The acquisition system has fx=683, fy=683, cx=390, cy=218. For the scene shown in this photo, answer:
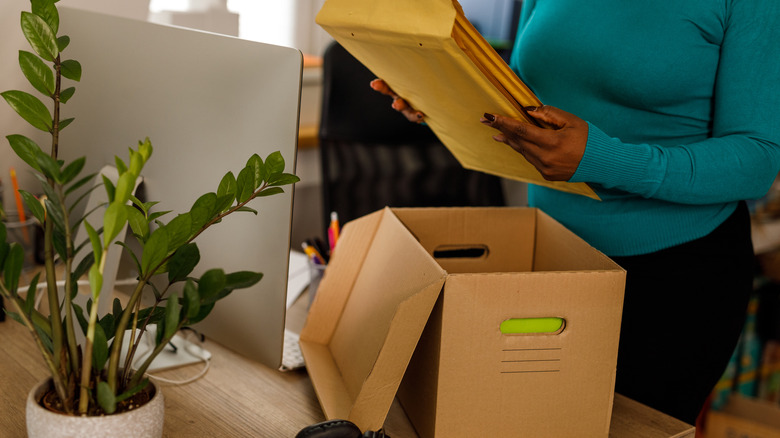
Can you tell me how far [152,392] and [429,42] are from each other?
474mm

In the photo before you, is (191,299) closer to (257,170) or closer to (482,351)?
(257,170)

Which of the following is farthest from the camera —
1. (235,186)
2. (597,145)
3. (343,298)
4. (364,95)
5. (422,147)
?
(422,147)

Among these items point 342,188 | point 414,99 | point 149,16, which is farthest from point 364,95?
point 414,99

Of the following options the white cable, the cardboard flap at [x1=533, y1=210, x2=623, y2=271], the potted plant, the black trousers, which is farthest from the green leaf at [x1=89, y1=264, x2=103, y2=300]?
the black trousers

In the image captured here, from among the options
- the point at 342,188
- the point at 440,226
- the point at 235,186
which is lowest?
the point at 342,188

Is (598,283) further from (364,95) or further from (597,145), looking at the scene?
(364,95)

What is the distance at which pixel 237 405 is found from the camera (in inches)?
35.3

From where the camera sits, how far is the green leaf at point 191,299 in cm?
62

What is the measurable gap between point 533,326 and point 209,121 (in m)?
0.48

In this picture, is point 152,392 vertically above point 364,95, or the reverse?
point 364,95

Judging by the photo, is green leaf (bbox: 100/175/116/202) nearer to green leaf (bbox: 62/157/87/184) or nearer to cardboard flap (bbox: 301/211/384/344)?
green leaf (bbox: 62/157/87/184)

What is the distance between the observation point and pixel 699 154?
912 millimetres

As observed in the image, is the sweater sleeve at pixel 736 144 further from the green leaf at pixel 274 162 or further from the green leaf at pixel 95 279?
the green leaf at pixel 95 279

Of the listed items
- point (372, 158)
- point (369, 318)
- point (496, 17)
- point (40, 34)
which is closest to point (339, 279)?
point (369, 318)
